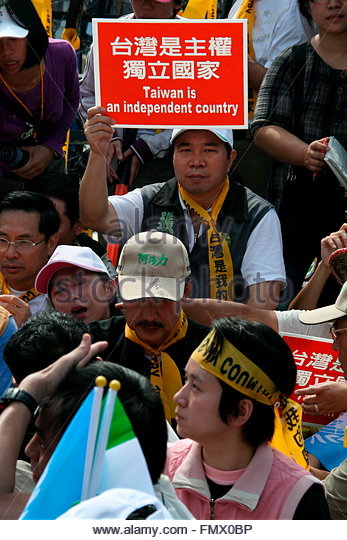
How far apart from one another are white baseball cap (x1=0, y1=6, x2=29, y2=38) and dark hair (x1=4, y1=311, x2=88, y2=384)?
217 cm

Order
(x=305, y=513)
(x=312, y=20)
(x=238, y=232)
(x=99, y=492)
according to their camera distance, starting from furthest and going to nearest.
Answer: (x=312, y=20)
(x=238, y=232)
(x=305, y=513)
(x=99, y=492)

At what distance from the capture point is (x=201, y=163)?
14.8 ft

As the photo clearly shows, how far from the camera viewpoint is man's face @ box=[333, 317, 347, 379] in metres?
3.42

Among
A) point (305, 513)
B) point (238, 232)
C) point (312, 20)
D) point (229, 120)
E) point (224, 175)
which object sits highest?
point (312, 20)

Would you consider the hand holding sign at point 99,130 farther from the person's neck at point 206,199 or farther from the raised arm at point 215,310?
the raised arm at point 215,310

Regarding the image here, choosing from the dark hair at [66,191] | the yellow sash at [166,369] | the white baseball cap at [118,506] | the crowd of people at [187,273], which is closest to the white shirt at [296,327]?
the crowd of people at [187,273]

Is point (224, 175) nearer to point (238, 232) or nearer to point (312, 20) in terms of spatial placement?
point (238, 232)

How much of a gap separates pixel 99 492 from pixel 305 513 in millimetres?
958

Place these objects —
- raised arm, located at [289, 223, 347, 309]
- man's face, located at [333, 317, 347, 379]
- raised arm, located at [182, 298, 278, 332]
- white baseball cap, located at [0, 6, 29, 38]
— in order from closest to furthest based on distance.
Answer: man's face, located at [333, 317, 347, 379] → raised arm, located at [182, 298, 278, 332] → raised arm, located at [289, 223, 347, 309] → white baseball cap, located at [0, 6, 29, 38]

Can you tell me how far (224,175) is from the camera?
4570 mm

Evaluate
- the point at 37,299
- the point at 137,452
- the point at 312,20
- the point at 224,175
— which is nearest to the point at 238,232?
the point at 224,175

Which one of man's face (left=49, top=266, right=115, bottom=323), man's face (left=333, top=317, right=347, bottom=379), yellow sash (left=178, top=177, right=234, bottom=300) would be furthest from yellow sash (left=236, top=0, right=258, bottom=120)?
man's face (left=333, top=317, right=347, bottom=379)

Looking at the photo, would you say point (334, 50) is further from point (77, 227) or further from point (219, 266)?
point (77, 227)

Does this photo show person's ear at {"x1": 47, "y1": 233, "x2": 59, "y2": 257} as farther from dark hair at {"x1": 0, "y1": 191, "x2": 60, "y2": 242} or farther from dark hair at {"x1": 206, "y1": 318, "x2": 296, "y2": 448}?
dark hair at {"x1": 206, "y1": 318, "x2": 296, "y2": 448}
